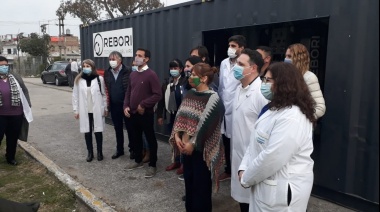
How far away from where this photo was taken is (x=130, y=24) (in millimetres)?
7191

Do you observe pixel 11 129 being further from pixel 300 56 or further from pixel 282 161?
pixel 282 161

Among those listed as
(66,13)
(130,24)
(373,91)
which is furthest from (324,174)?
(66,13)

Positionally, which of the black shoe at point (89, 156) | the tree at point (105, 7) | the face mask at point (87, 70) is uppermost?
the tree at point (105, 7)

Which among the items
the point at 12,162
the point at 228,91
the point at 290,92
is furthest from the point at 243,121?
the point at 12,162

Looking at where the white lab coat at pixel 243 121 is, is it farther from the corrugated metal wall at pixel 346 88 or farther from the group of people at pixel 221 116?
the corrugated metal wall at pixel 346 88

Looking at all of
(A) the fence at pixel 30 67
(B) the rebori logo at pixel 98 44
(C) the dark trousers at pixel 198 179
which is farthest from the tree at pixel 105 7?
(C) the dark trousers at pixel 198 179

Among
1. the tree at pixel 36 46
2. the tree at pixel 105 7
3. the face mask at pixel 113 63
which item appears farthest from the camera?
the tree at pixel 36 46

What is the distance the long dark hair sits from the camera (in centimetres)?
208

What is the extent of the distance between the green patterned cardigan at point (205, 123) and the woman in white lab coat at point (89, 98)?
247 centimetres

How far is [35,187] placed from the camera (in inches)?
178

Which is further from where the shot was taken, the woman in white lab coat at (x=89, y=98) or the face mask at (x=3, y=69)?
the woman in white lab coat at (x=89, y=98)

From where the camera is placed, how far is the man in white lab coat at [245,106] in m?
2.95

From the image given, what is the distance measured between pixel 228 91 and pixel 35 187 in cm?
292

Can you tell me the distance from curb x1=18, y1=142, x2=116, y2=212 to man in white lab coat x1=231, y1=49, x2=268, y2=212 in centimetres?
161
